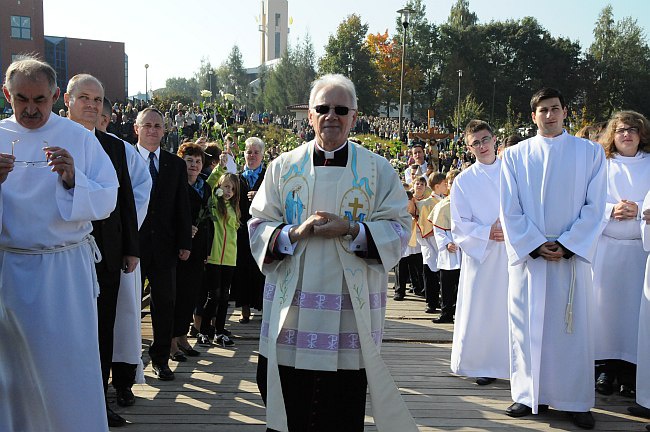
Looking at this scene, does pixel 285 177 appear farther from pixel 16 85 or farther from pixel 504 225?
pixel 504 225

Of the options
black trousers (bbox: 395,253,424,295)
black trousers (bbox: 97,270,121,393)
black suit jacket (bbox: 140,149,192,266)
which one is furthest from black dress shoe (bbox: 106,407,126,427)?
black trousers (bbox: 395,253,424,295)

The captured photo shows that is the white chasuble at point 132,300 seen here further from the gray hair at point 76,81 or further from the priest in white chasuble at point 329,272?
the priest in white chasuble at point 329,272

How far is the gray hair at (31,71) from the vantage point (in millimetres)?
3959

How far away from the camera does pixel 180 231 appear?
621 centimetres

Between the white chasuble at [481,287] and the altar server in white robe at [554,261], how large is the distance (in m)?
0.86

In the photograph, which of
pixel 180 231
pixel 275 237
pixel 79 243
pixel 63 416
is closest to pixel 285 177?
pixel 275 237

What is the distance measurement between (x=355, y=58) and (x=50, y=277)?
2712 inches

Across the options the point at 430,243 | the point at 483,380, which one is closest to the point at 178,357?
the point at 483,380

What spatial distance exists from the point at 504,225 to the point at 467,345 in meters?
1.46

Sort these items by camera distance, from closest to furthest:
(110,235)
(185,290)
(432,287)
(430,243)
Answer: (110,235) < (185,290) < (432,287) < (430,243)

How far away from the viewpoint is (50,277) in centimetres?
399

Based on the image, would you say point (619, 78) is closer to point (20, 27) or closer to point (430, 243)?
point (20, 27)

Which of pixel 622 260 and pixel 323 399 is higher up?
pixel 622 260

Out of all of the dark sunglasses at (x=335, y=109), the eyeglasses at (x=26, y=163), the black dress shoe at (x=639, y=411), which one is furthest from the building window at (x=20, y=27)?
the black dress shoe at (x=639, y=411)
